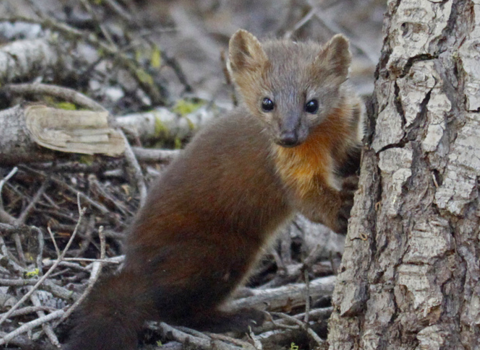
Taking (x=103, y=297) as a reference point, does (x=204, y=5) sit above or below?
above

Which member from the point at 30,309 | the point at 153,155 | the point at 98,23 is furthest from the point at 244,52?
the point at 98,23

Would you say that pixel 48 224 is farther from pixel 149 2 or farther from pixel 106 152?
pixel 149 2

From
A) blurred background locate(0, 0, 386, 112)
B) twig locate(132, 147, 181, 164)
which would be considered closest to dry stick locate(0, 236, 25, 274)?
twig locate(132, 147, 181, 164)

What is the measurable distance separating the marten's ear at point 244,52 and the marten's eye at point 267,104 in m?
0.35

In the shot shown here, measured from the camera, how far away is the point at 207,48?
1169cm

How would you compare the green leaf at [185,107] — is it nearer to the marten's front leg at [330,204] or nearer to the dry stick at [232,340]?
the marten's front leg at [330,204]

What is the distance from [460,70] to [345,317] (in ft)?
4.49

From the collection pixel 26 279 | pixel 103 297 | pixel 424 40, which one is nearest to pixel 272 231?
pixel 103 297

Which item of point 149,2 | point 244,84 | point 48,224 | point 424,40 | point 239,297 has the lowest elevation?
point 239,297

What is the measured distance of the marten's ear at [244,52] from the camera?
15.4 ft

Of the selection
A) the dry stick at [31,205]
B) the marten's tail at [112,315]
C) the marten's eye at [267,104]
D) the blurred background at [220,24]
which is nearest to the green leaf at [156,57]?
the blurred background at [220,24]

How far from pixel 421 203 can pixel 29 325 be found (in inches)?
92.9

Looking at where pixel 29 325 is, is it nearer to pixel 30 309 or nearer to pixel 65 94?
pixel 30 309

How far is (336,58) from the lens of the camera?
4598 millimetres
